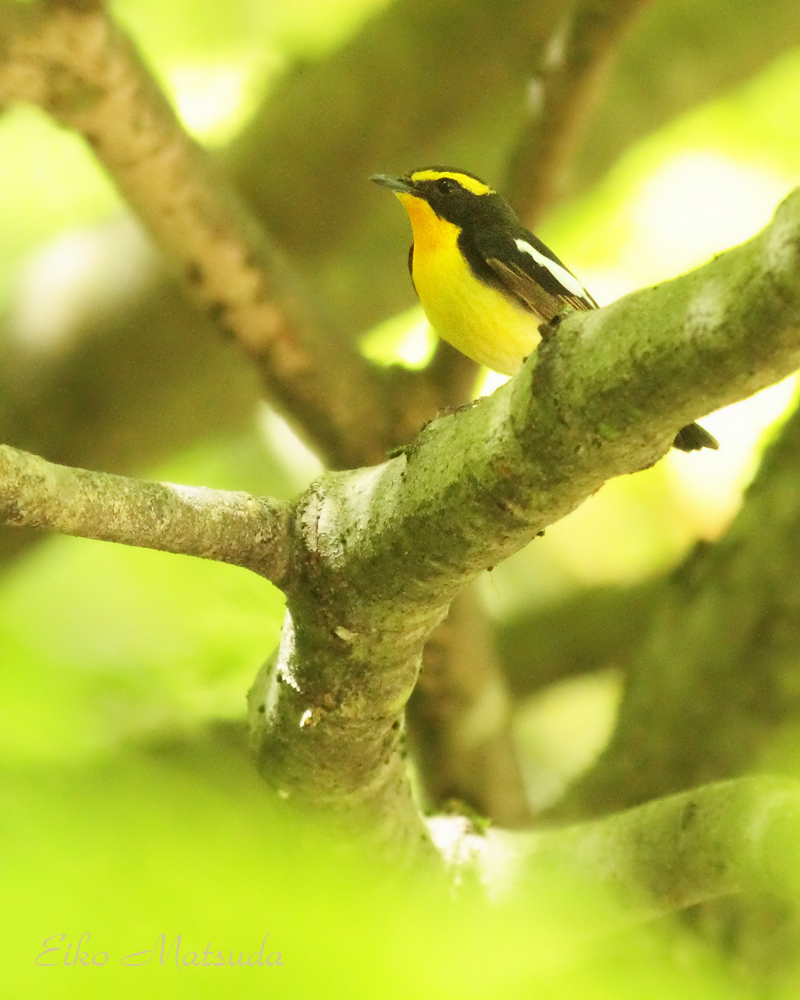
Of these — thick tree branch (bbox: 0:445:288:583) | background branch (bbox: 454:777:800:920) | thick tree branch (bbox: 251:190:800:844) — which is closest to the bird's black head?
thick tree branch (bbox: 251:190:800:844)

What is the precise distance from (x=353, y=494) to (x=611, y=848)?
105 centimetres

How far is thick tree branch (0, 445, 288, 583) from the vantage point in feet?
4.27

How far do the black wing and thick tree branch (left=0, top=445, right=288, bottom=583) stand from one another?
87cm

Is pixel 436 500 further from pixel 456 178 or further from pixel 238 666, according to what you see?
pixel 456 178

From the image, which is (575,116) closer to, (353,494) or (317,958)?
(353,494)

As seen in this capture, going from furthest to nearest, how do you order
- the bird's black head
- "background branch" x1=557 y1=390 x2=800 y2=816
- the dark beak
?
"background branch" x1=557 y1=390 x2=800 y2=816, the dark beak, the bird's black head

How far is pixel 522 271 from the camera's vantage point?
7.56 ft

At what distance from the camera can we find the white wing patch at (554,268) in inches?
94.0

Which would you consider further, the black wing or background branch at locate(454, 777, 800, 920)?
the black wing

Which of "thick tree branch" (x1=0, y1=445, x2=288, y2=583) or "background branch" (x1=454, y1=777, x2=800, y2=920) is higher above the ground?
"thick tree branch" (x1=0, y1=445, x2=288, y2=583)

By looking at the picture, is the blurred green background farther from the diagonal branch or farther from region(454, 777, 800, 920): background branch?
the diagonal branch

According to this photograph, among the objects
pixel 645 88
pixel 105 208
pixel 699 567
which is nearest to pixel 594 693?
pixel 699 567

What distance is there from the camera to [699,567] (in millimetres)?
3211

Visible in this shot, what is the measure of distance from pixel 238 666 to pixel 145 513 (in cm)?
80
